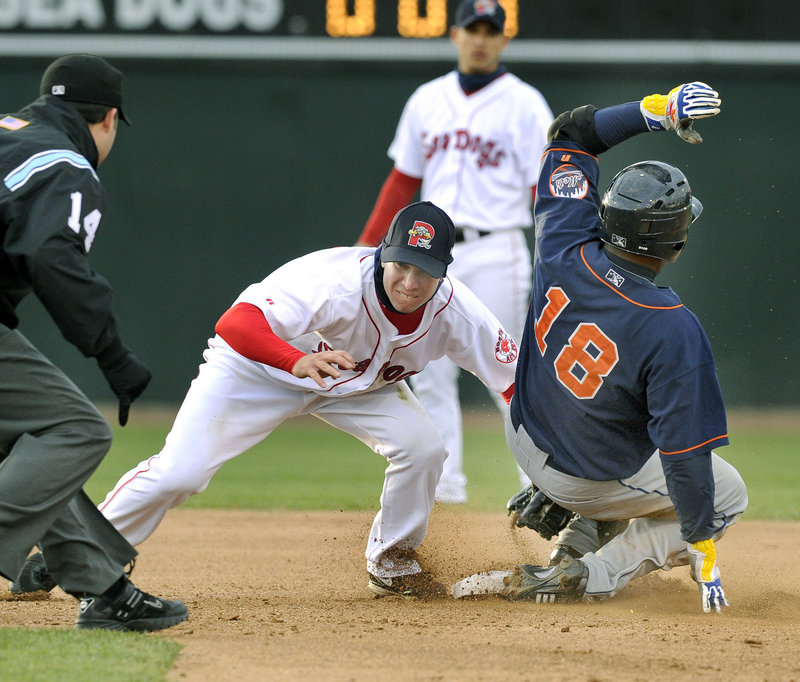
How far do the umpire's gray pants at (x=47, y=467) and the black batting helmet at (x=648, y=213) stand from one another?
1.76 meters

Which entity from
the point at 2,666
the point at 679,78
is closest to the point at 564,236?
the point at 2,666

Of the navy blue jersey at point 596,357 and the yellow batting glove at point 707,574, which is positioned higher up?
the navy blue jersey at point 596,357

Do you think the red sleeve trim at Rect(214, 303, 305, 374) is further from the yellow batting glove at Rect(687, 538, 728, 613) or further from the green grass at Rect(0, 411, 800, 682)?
the yellow batting glove at Rect(687, 538, 728, 613)

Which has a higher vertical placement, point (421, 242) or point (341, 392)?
point (421, 242)

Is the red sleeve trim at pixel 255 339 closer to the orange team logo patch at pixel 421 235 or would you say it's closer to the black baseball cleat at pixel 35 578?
the orange team logo patch at pixel 421 235

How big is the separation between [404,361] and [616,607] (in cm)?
114

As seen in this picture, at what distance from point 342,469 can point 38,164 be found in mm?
4616

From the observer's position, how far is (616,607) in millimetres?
3824

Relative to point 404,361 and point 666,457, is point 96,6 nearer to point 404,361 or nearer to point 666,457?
point 404,361

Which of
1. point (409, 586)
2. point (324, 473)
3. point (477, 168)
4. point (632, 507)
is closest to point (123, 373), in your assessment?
point (409, 586)

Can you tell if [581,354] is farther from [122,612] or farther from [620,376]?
[122,612]

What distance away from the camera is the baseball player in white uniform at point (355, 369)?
3625 mm

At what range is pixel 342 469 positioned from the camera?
24.2 ft

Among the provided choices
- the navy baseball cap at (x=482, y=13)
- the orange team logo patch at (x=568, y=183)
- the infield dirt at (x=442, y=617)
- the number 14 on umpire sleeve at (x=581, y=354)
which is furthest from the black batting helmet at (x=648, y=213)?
the navy baseball cap at (x=482, y=13)
